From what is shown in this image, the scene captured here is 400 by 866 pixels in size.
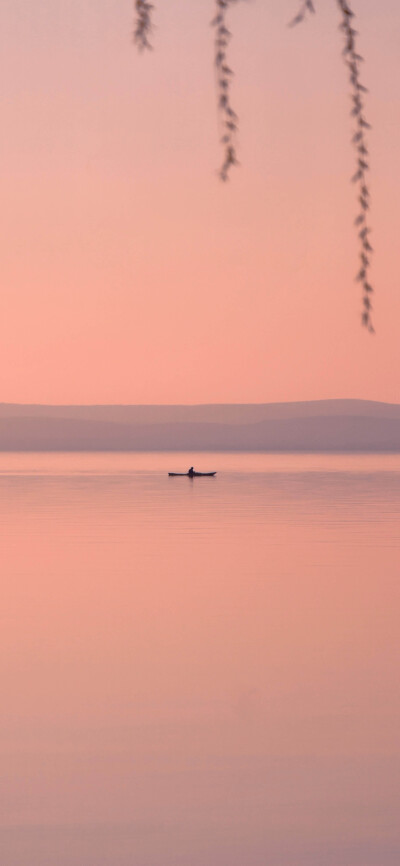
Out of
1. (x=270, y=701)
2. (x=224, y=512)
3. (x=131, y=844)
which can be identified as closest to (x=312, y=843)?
(x=131, y=844)

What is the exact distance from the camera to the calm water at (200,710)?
39.5 ft

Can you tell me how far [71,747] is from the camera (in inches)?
598

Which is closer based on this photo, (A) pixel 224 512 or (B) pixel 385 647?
(B) pixel 385 647

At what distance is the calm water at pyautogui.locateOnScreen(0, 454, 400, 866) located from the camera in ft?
39.5

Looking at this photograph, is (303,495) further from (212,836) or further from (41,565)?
(212,836)

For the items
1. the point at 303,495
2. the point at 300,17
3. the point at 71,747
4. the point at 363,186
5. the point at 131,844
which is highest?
the point at 303,495

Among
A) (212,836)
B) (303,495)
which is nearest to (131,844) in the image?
(212,836)

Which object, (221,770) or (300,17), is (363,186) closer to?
(300,17)

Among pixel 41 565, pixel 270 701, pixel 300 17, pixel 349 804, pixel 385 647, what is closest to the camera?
pixel 300 17

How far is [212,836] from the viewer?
12039 mm

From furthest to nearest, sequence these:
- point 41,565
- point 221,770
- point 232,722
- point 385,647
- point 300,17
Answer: point 41,565
point 385,647
point 232,722
point 221,770
point 300,17

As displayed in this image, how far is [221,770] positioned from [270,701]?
4262 mm

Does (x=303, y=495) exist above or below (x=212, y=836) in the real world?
above

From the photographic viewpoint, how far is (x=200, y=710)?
686 inches
